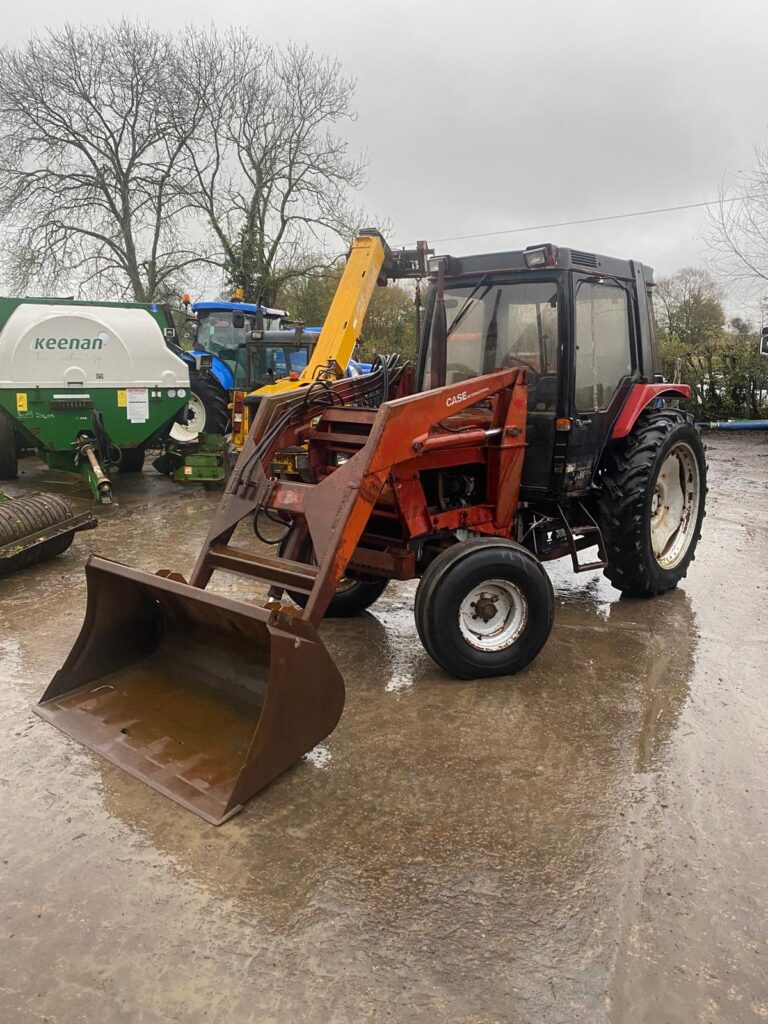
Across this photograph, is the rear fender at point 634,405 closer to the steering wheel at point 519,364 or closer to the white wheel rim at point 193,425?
the steering wheel at point 519,364

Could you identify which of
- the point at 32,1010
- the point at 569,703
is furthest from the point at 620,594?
the point at 32,1010

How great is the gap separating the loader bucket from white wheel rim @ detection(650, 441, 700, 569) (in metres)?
Answer: 3.42

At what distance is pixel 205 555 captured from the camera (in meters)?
4.00

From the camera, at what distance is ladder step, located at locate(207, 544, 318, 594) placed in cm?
366

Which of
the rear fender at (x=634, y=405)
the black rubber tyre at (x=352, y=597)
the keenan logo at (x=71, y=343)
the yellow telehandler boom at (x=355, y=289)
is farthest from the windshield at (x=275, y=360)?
the rear fender at (x=634, y=405)

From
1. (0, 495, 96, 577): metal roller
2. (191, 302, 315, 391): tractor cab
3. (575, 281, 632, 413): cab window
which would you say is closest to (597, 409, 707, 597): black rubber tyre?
(575, 281, 632, 413): cab window

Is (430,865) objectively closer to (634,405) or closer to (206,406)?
(634,405)

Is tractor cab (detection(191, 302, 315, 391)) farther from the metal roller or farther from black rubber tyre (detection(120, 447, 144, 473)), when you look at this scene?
the metal roller

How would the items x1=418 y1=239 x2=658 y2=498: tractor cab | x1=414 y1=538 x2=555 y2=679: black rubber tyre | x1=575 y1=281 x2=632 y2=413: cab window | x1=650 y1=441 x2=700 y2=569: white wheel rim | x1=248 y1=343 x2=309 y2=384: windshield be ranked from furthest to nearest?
x1=248 y1=343 x2=309 y2=384: windshield
x1=650 y1=441 x2=700 y2=569: white wheel rim
x1=575 y1=281 x2=632 y2=413: cab window
x1=418 y1=239 x2=658 y2=498: tractor cab
x1=414 y1=538 x2=555 y2=679: black rubber tyre

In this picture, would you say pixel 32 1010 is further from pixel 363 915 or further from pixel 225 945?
pixel 363 915

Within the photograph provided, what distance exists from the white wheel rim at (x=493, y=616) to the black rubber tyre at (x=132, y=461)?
804 centimetres

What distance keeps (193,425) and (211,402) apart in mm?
554

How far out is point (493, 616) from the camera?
13.6ft

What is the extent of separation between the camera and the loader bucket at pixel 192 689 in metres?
2.94
